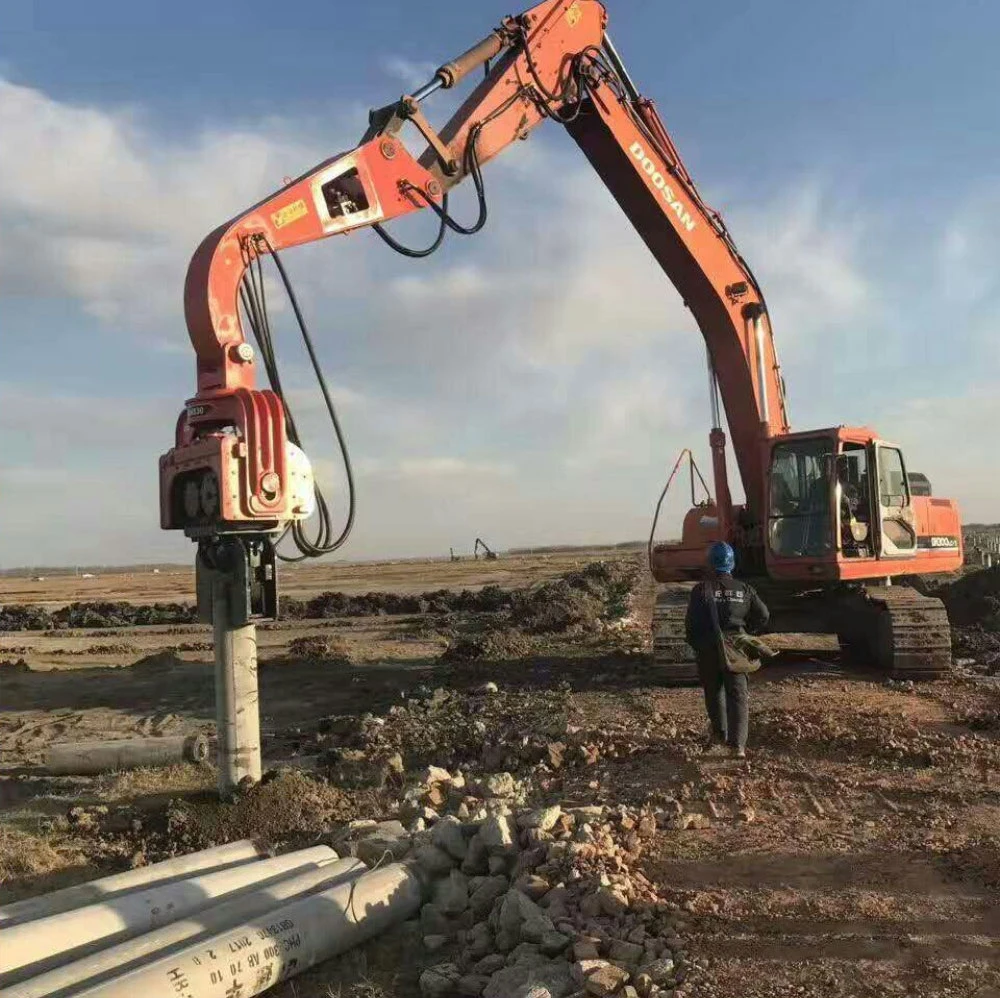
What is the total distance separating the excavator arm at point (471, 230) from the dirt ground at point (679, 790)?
232 cm

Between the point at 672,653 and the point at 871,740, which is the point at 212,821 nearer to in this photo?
the point at 871,740

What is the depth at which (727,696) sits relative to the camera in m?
7.78

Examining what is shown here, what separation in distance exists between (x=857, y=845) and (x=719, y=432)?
23.8 ft

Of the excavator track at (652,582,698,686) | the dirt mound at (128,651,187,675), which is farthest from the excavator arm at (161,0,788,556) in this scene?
the dirt mound at (128,651,187,675)

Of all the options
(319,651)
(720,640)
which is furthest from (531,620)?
(720,640)

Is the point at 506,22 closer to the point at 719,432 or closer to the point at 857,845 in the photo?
the point at 719,432

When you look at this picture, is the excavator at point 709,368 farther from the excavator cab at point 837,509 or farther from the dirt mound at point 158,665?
the dirt mound at point 158,665

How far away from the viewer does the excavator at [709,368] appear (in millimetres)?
6422

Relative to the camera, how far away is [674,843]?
561cm

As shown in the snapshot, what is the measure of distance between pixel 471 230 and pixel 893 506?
660 centimetres

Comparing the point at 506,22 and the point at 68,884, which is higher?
the point at 506,22

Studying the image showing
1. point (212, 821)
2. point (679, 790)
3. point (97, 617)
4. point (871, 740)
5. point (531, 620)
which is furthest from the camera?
point (97, 617)

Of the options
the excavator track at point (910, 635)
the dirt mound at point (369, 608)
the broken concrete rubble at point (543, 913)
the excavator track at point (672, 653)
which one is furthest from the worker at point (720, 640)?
Result: the dirt mound at point (369, 608)

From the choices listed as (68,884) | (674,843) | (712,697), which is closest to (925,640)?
(712,697)
